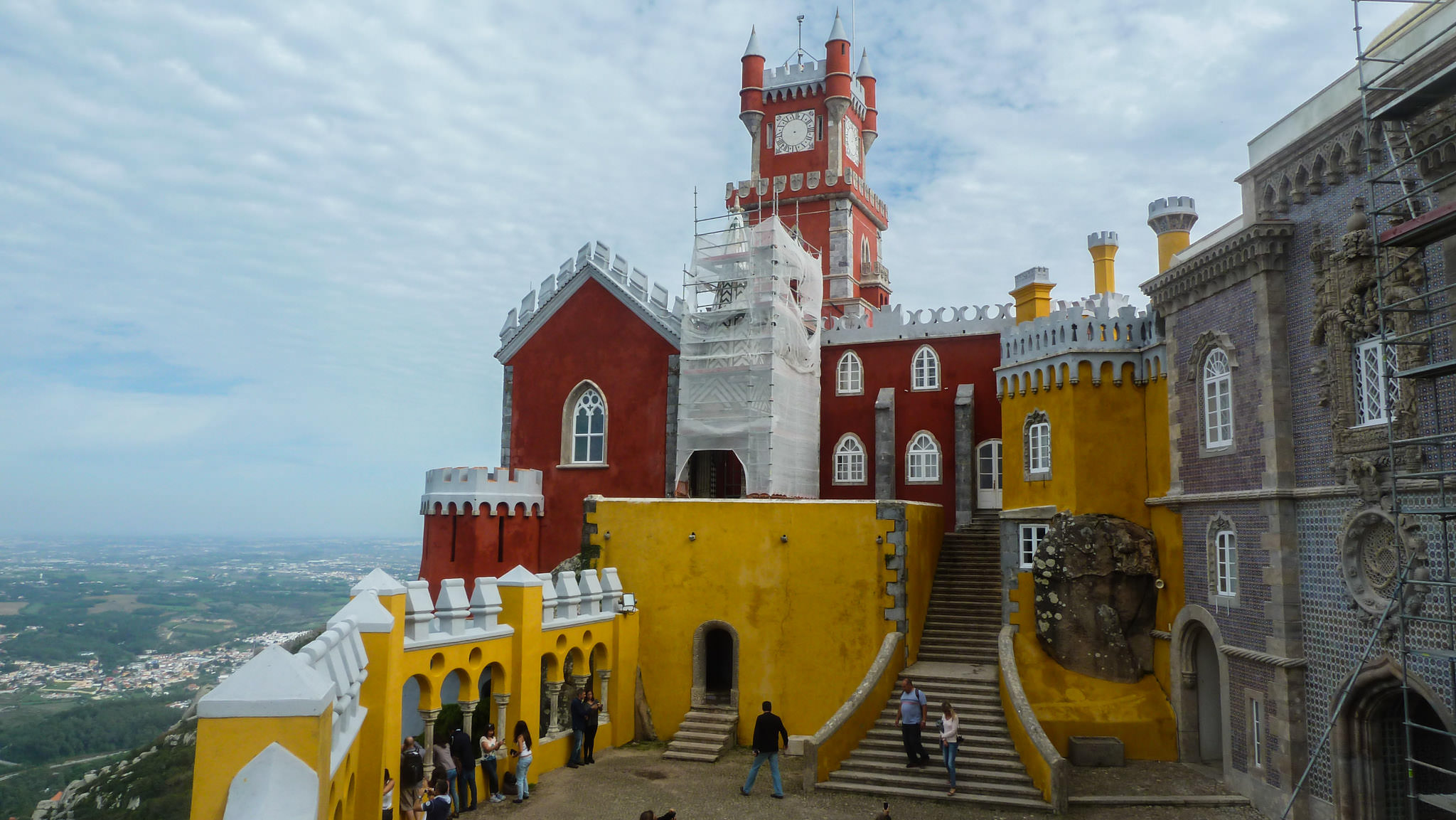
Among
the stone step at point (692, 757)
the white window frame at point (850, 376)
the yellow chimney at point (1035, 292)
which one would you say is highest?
the yellow chimney at point (1035, 292)

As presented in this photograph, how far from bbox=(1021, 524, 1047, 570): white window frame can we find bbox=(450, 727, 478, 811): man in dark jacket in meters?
10.9

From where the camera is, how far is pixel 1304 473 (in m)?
13.1

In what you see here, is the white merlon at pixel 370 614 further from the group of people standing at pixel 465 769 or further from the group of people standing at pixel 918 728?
the group of people standing at pixel 918 728

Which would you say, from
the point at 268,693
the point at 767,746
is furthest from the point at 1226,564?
the point at 268,693

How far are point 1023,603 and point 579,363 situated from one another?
1426 cm

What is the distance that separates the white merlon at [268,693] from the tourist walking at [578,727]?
9882 millimetres

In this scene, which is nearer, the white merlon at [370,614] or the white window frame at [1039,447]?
the white merlon at [370,614]

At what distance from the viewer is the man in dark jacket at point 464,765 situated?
1288 cm

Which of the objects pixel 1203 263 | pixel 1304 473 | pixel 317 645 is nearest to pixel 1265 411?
pixel 1304 473

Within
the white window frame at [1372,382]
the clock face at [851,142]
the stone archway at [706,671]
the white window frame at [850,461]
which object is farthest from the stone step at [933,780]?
the clock face at [851,142]

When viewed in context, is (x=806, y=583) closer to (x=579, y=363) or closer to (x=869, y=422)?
(x=869, y=422)

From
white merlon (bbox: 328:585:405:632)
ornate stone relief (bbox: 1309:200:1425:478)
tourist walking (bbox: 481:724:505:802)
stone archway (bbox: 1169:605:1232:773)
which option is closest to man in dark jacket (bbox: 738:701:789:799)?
tourist walking (bbox: 481:724:505:802)

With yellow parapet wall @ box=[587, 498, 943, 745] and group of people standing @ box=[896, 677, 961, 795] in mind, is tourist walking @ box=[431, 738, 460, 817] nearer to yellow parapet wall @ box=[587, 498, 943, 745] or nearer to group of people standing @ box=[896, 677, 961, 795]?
yellow parapet wall @ box=[587, 498, 943, 745]

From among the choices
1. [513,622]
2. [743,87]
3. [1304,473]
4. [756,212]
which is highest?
[743,87]
